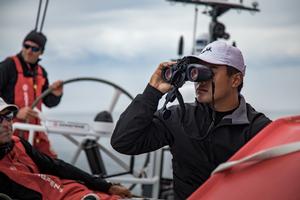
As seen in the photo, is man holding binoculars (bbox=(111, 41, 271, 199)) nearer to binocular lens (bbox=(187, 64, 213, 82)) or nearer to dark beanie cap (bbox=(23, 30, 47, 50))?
binocular lens (bbox=(187, 64, 213, 82))

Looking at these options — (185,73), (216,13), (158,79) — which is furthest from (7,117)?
(216,13)

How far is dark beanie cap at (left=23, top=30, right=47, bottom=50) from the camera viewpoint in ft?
16.1

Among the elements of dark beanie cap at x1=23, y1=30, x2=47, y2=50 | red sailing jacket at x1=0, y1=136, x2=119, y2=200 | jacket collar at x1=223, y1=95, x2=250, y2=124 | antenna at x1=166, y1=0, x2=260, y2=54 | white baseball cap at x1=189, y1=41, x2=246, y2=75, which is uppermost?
antenna at x1=166, y1=0, x2=260, y2=54

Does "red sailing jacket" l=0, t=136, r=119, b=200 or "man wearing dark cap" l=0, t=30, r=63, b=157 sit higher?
"man wearing dark cap" l=0, t=30, r=63, b=157

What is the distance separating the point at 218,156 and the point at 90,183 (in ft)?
3.22

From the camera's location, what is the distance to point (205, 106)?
97.1 inches

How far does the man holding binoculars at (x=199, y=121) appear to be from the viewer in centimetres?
237

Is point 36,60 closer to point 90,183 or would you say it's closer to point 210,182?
point 90,183

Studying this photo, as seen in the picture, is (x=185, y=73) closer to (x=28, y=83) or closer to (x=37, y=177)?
(x=37, y=177)

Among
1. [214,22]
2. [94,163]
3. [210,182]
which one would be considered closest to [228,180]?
[210,182]

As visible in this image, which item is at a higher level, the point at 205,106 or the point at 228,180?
the point at 205,106

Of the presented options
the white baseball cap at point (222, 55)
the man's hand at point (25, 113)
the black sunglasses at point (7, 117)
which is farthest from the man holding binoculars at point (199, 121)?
the man's hand at point (25, 113)

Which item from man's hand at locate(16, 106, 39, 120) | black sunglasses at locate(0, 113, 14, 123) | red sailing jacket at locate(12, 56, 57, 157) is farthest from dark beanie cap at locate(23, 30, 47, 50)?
black sunglasses at locate(0, 113, 14, 123)

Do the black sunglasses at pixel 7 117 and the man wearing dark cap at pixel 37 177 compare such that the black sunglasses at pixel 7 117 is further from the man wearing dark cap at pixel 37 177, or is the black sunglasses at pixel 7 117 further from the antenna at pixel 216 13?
the antenna at pixel 216 13
